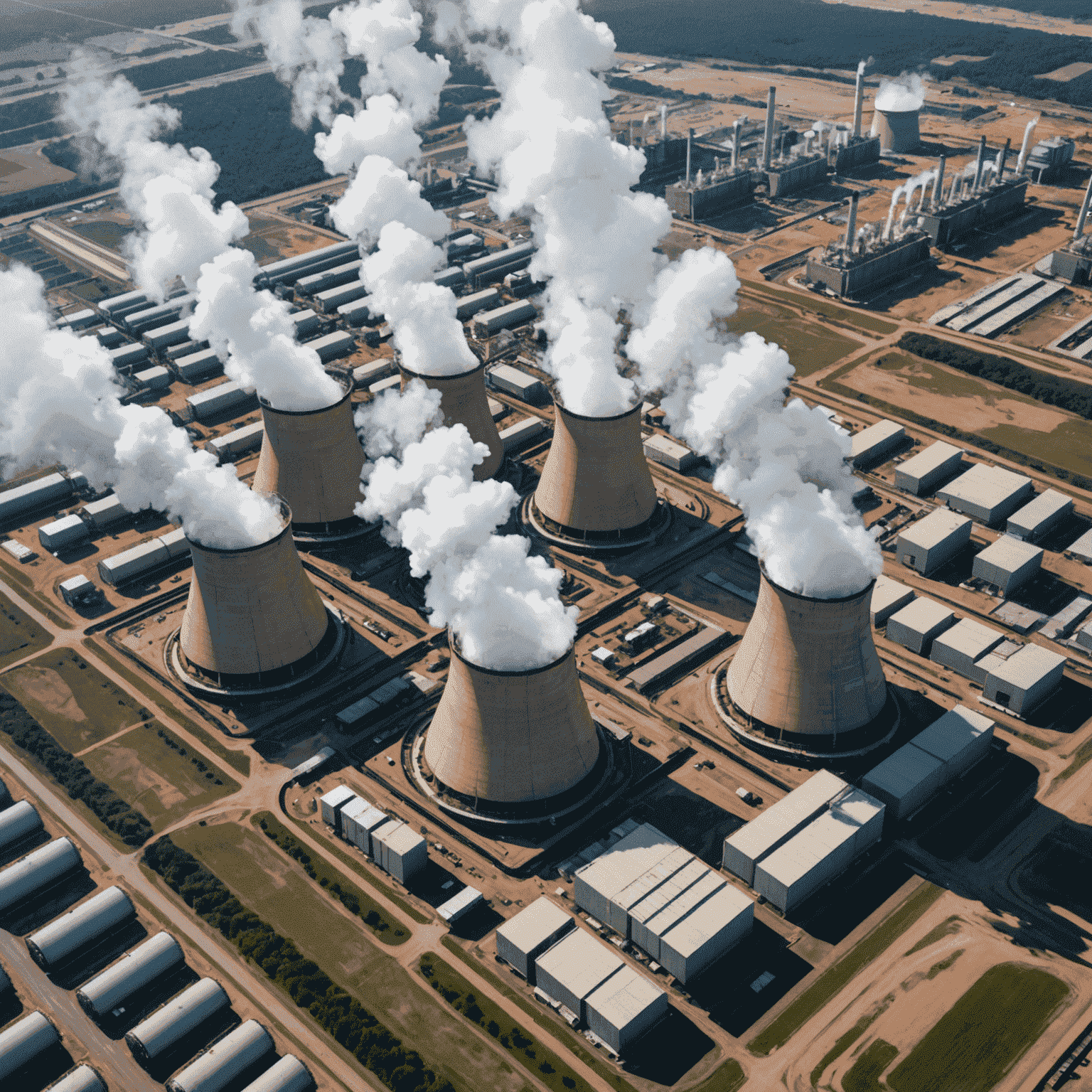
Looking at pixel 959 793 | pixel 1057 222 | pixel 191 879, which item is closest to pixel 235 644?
pixel 191 879

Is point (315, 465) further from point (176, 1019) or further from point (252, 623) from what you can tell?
point (176, 1019)

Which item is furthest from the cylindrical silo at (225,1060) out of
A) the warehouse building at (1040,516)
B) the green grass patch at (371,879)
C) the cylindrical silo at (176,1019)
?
the warehouse building at (1040,516)

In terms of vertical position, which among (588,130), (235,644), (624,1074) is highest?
(588,130)

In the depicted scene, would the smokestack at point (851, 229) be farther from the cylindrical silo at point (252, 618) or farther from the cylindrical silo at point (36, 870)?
the cylindrical silo at point (36, 870)

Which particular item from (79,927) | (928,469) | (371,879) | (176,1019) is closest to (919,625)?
(928,469)

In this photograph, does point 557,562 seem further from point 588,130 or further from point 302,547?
point 588,130

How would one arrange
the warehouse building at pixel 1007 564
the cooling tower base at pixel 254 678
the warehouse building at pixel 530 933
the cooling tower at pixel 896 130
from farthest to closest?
1. the cooling tower at pixel 896 130
2. the warehouse building at pixel 1007 564
3. the cooling tower base at pixel 254 678
4. the warehouse building at pixel 530 933
